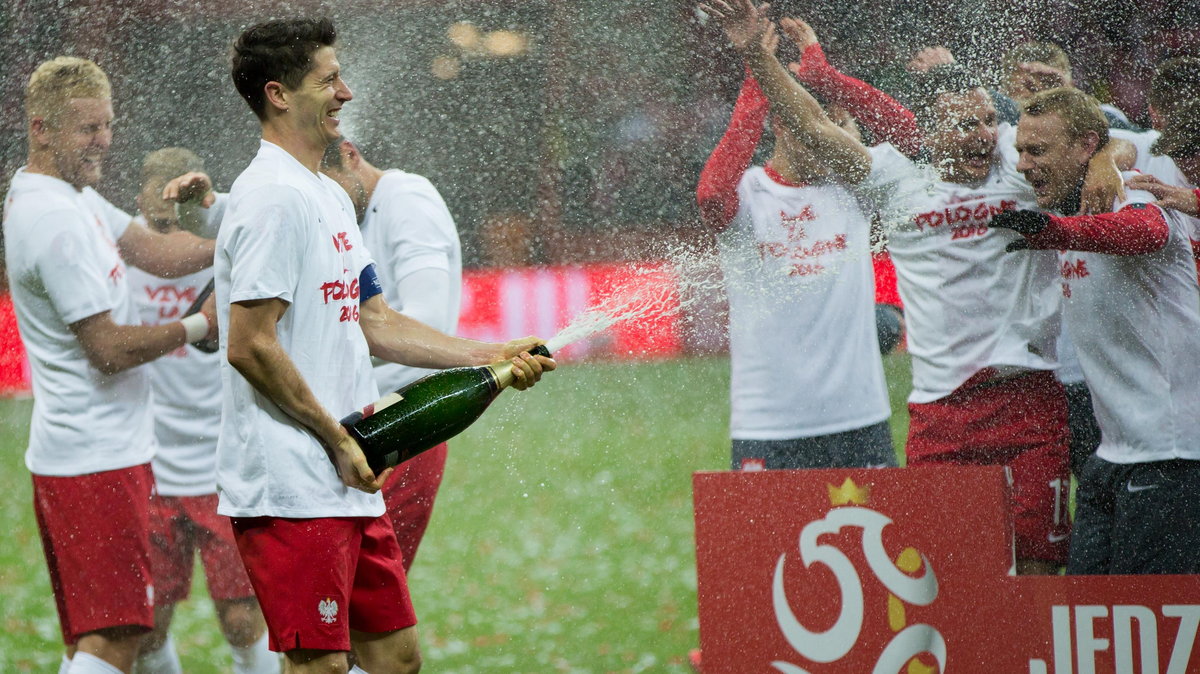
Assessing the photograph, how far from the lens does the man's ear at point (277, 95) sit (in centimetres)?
205

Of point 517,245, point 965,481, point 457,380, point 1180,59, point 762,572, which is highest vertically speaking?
point 1180,59

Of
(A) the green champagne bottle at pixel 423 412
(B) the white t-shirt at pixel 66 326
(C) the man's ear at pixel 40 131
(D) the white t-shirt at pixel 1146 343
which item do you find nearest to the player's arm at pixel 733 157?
(D) the white t-shirt at pixel 1146 343

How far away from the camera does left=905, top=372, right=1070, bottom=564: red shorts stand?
2.68 meters

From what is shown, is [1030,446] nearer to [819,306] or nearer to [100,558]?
[819,306]

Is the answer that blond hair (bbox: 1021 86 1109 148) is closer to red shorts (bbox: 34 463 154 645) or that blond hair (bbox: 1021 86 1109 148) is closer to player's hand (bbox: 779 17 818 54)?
player's hand (bbox: 779 17 818 54)

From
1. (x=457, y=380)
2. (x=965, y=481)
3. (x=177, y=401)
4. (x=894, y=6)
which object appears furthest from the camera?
(x=177, y=401)

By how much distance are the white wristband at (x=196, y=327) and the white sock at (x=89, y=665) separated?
0.74m

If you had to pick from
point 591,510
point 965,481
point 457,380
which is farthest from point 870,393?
point 457,380

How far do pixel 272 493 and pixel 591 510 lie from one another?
1152 millimetres

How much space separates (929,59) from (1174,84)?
527 mm

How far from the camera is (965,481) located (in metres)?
2.61

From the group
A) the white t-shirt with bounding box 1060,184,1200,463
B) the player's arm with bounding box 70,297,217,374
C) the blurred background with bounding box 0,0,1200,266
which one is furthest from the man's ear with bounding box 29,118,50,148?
the white t-shirt with bounding box 1060,184,1200,463

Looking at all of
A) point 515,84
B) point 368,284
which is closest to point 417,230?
point 515,84

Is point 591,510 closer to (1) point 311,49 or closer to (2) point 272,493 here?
(2) point 272,493
